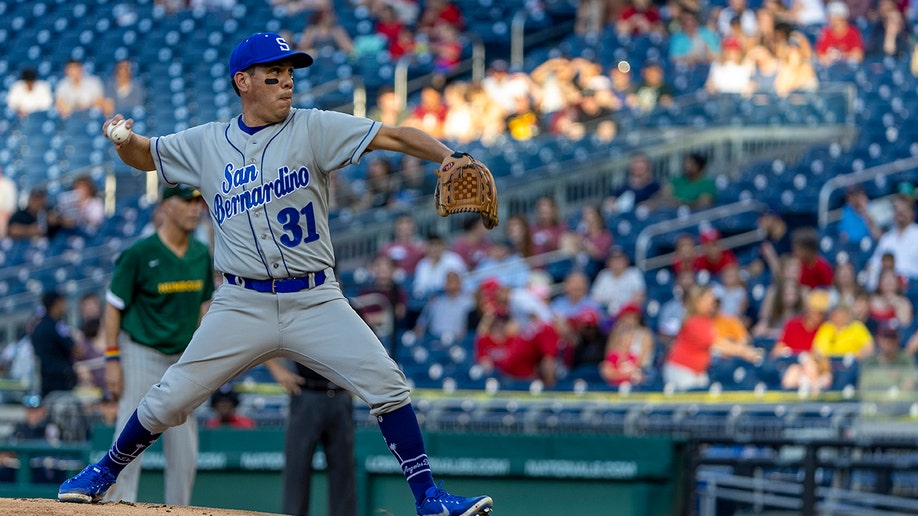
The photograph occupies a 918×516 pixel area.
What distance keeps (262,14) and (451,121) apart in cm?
449

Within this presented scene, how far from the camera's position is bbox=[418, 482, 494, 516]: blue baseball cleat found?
563cm

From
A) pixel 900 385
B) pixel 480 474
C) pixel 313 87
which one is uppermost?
pixel 313 87

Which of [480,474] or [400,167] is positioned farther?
[400,167]

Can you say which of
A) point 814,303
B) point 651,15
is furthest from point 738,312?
point 651,15

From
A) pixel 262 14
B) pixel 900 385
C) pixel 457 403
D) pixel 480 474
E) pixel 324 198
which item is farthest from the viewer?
pixel 262 14

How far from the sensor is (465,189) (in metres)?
5.45

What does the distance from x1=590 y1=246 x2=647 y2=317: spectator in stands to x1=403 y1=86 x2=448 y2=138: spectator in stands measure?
423cm

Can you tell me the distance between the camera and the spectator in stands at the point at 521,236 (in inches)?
539

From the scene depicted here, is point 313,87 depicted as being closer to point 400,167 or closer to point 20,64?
point 400,167

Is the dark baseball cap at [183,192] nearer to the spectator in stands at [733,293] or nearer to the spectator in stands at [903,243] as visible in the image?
the spectator in stands at [733,293]

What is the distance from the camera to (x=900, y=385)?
393 inches

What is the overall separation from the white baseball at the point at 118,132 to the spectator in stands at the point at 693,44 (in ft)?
36.7

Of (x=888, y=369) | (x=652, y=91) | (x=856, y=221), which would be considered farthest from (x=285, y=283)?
(x=652, y=91)

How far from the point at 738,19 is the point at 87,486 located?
38.3 feet
